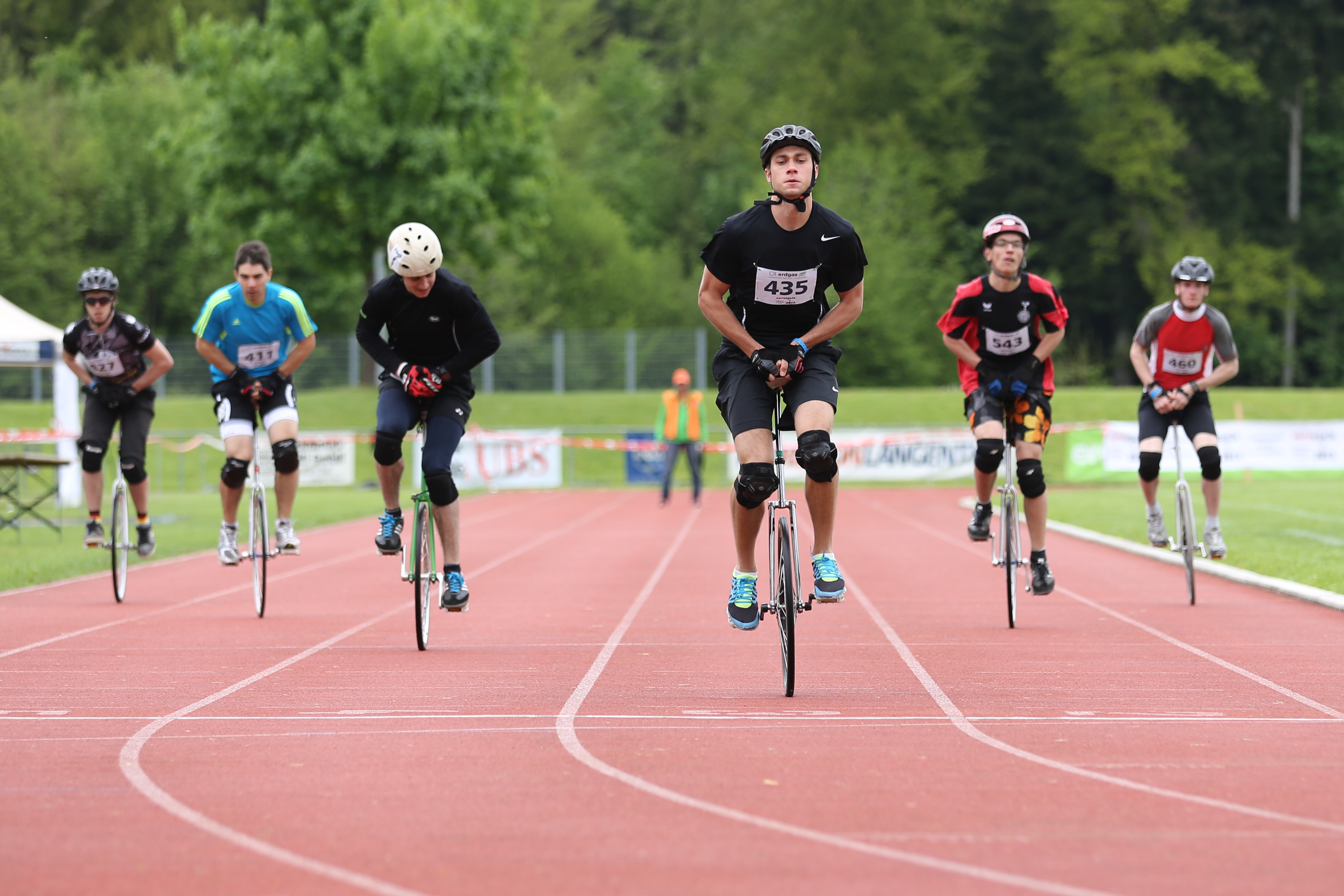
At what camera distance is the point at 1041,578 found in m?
9.96

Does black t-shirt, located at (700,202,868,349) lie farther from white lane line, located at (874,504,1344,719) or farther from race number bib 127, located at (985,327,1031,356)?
race number bib 127, located at (985,327,1031,356)

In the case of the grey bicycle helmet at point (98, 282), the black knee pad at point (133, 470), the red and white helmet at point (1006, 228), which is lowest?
the black knee pad at point (133, 470)

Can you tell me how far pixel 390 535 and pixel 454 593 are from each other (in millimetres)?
482

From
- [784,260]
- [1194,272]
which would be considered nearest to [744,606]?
[784,260]

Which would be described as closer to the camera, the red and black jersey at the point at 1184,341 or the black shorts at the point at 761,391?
the black shorts at the point at 761,391

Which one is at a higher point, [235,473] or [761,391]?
[761,391]

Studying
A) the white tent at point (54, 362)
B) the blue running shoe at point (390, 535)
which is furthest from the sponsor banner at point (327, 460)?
the blue running shoe at point (390, 535)

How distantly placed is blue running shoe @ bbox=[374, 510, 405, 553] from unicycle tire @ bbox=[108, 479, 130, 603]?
9.24 ft

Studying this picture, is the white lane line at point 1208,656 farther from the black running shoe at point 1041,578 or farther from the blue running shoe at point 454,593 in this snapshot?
the blue running shoe at point 454,593

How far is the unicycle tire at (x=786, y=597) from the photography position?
700 cm

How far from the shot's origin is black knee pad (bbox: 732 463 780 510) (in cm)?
707

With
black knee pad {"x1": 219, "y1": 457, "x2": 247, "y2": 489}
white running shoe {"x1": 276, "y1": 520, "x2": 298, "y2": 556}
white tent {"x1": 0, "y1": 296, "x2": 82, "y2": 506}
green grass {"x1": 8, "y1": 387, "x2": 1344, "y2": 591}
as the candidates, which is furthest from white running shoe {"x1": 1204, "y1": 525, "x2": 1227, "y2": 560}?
white tent {"x1": 0, "y1": 296, "x2": 82, "y2": 506}

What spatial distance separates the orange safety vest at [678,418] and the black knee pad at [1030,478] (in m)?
16.3

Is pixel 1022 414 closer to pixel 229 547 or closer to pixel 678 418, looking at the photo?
pixel 229 547
